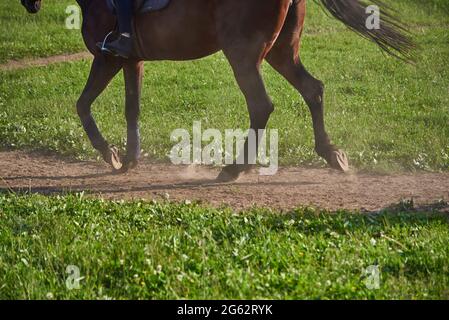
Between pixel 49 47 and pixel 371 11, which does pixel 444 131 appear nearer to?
pixel 371 11

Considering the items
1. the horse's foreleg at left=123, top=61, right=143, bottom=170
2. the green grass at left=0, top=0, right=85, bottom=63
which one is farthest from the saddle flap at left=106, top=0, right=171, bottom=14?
the green grass at left=0, top=0, right=85, bottom=63

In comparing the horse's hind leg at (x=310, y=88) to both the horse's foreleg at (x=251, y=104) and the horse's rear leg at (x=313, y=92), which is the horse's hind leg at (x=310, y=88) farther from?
the horse's foreleg at (x=251, y=104)

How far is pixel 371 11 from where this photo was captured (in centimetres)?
800

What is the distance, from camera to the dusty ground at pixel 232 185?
749cm

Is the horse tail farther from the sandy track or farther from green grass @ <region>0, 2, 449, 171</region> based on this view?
the sandy track

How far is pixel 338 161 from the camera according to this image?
829cm

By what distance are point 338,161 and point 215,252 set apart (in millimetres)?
3014

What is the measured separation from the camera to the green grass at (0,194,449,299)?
498cm

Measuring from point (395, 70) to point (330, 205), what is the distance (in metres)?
7.30

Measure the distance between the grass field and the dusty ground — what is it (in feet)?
1.30

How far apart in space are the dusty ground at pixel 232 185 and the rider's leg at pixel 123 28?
4.41ft

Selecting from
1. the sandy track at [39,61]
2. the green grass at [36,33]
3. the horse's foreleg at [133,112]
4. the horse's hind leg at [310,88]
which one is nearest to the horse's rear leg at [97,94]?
the horse's foreleg at [133,112]

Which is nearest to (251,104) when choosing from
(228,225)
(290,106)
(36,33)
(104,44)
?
(104,44)
